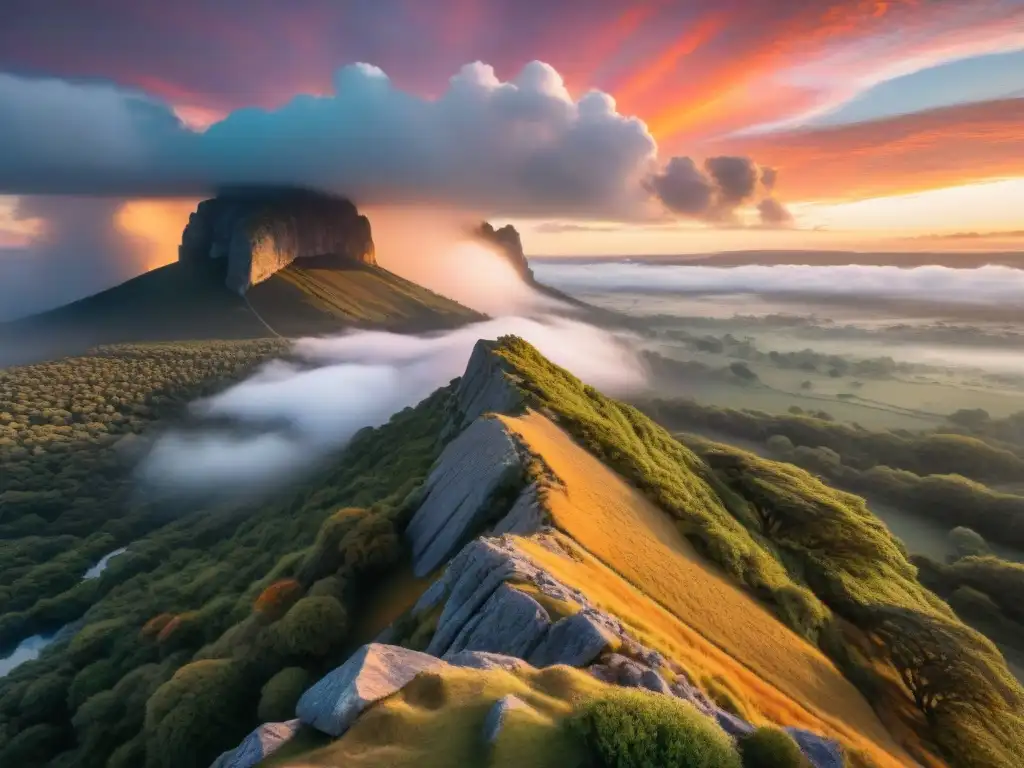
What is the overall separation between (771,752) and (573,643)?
5.80 metres

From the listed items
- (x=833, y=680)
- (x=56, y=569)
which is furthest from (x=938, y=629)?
(x=56, y=569)

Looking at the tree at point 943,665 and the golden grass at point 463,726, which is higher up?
the golden grass at point 463,726

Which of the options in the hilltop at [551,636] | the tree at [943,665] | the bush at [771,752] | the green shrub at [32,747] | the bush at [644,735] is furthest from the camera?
the green shrub at [32,747]

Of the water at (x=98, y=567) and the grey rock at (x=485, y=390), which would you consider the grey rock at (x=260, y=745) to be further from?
the water at (x=98, y=567)

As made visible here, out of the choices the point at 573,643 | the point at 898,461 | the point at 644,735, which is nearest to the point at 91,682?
the point at 573,643

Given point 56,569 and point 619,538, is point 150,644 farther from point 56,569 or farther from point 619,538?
point 56,569

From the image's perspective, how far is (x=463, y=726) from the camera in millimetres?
13227

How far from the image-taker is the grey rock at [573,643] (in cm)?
1738

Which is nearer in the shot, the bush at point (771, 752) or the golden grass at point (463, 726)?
the golden grass at point (463, 726)

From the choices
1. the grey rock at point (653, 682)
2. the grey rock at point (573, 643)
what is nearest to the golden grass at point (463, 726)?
the grey rock at point (573, 643)

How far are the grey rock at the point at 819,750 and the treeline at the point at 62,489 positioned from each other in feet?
336

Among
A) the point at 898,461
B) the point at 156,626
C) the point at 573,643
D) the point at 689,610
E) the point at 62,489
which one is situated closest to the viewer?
the point at 573,643

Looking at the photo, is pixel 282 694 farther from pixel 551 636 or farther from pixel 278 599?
pixel 551 636

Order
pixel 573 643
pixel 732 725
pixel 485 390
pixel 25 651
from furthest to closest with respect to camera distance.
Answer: pixel 25 651, pixel 485 390, pixel 573 643, pixel 732 725
